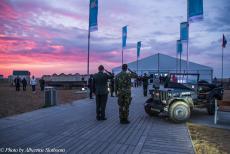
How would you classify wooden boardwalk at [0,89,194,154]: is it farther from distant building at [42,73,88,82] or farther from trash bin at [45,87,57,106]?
distant building at [42,73,88,82]

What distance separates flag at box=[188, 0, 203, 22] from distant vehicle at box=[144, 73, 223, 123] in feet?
21.2

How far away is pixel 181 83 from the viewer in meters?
12.5

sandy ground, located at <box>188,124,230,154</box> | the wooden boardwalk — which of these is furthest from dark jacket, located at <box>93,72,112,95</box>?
sandy ground, located at <box>188,124,230,154</box>

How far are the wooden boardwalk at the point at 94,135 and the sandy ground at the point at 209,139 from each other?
0.78 feet

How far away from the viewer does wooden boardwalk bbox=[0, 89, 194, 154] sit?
23.0 feet

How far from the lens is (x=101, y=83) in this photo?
11266 millimetres

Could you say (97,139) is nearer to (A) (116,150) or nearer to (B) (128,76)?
(A) (116,150)

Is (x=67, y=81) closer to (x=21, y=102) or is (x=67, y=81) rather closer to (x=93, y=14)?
(x=93, y=14)

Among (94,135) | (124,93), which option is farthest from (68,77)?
(94,135)

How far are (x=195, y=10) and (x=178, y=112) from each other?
1011 cm

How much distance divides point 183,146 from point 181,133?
64.5 inches

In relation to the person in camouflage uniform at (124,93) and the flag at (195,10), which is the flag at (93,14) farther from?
the person in camouflage uniform at (124,93)

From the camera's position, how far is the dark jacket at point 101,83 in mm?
11219

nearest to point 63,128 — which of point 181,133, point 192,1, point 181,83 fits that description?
point 181,133
